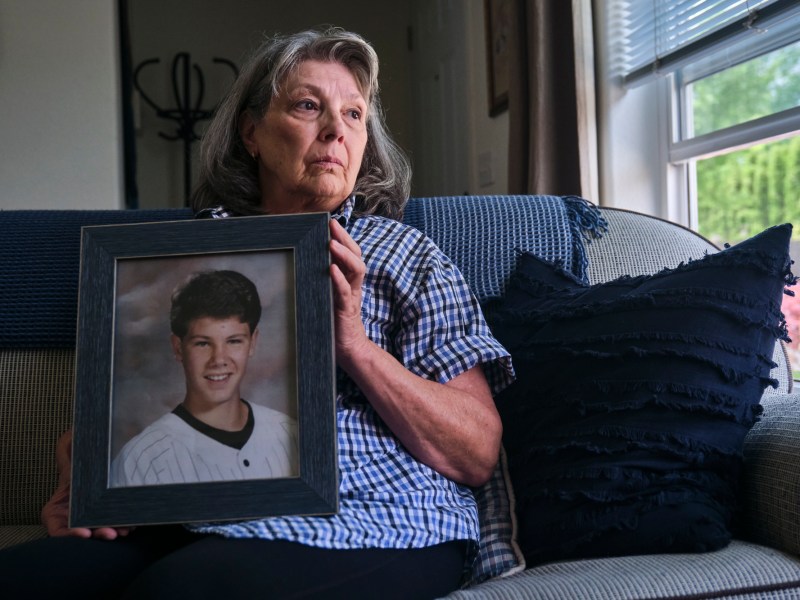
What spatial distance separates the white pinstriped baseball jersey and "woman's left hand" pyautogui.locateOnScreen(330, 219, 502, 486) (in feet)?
0.51

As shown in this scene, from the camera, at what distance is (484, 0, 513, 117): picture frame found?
319cm

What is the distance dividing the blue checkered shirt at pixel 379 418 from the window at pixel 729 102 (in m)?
1.03

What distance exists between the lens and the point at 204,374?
96 cm

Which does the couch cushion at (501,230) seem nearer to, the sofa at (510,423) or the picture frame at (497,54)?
the sofa at (510,423)

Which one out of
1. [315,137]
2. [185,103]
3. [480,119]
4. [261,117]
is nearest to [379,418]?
[315,137]

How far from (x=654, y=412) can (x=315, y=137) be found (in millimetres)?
635

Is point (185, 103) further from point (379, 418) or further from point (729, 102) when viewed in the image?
point (379, 418)

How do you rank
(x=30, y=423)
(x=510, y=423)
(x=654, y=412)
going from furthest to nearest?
(x=30, y=423) → (x=510, y=423) → (x=654, y=412)

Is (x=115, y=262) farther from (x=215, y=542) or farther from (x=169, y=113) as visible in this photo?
(x=169, y=113)

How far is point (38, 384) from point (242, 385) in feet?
2.12

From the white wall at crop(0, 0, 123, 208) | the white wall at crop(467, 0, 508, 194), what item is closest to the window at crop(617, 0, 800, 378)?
the white wall at crop(467, 0, 508, 194)

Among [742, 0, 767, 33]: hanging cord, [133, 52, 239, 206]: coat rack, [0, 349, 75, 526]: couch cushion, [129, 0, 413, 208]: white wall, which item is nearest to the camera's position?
[0, 349, 75, 526]: couch cushion

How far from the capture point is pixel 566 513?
110cm

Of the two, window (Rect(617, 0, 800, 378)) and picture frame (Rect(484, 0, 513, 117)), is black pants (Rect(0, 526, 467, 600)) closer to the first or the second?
window (Rect(617, 0, 800, 378))
